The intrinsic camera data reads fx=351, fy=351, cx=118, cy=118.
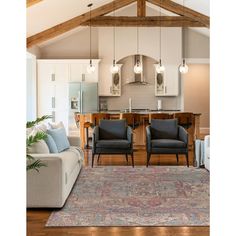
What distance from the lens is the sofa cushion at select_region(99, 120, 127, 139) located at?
21.7 ft

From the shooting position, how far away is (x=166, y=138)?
6660 mm

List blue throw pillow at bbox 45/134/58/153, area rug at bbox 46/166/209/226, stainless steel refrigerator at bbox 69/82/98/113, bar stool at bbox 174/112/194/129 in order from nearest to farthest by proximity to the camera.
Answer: area rug at bbox 46/166/209/226 < blue throw pillow at bbox 45/134/58/153 < bar stool at bbox 174/112/194/129 < stainless steel refrigerator at bbox 69/82/98/113

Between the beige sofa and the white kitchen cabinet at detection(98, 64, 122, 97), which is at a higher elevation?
the white kitchen cabinet at detection(98, 64, 122, 97)

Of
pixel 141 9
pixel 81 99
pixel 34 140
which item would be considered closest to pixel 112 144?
pixel 34 140

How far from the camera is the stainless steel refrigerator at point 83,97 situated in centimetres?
988

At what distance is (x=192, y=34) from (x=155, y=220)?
844 cm

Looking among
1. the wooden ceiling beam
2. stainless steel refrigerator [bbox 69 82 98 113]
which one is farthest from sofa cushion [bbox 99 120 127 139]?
the wooden ceiling beam

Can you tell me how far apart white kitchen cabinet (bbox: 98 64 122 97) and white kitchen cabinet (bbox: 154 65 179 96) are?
1.25 m

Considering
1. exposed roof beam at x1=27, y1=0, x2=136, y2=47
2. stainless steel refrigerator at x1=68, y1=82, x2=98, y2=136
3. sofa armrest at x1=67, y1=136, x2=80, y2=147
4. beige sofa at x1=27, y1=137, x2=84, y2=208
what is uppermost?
exposed roof beam at x1=27, y1=0, x2=136, y2=47

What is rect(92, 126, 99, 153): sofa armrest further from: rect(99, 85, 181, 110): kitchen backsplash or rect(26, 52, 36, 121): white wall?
rect(99, 85, 181, 110): kitchen backsplash

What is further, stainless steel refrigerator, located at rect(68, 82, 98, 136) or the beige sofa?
stainless steel refrigerator, located at rect(68, 82, 98, 136)

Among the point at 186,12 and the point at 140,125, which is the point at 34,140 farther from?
the point at 186,12

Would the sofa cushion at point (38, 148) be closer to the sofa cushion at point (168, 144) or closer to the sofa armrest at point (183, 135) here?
the sofa cushion at point (168, 144)

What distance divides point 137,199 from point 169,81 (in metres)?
6.80
